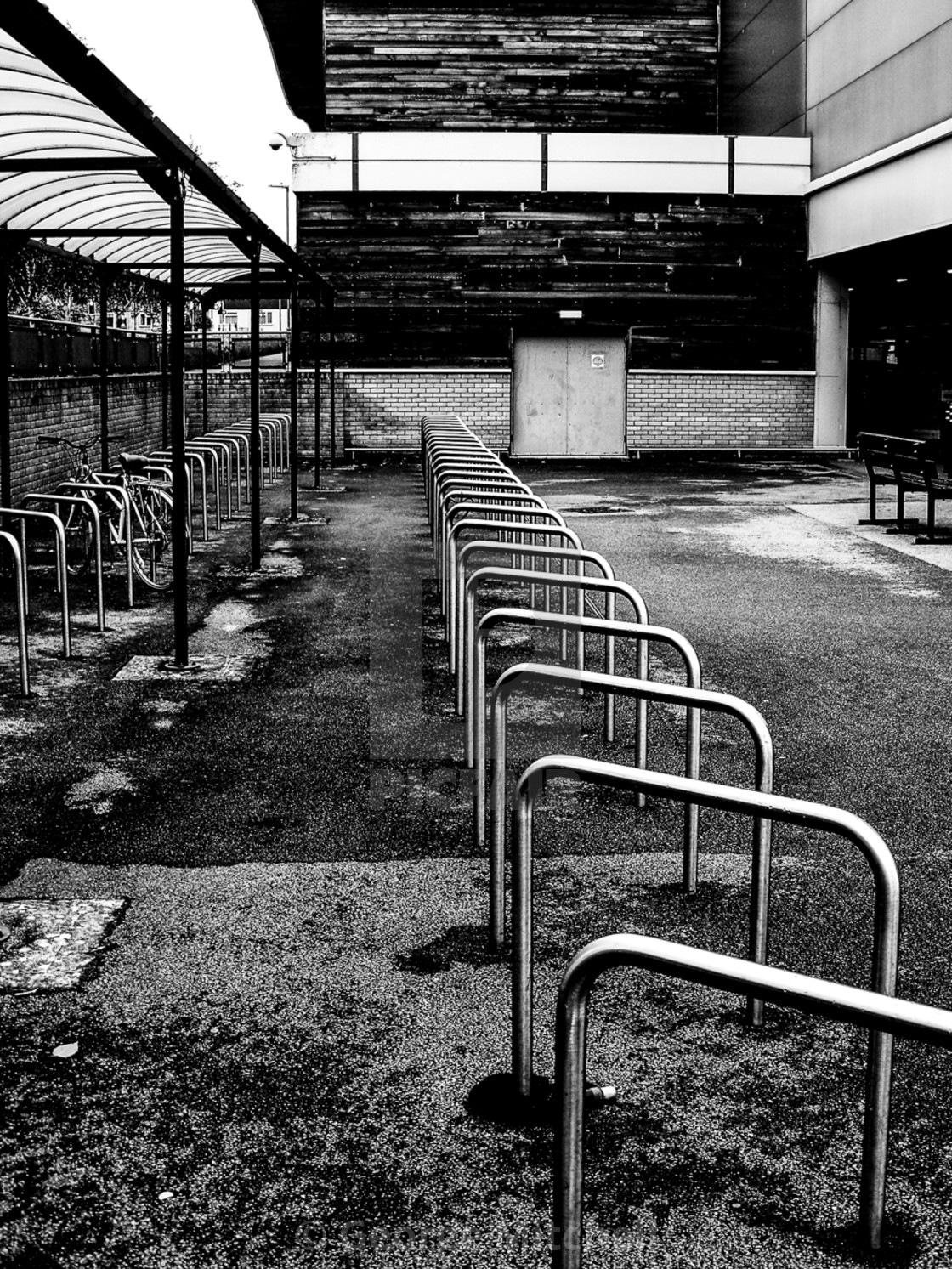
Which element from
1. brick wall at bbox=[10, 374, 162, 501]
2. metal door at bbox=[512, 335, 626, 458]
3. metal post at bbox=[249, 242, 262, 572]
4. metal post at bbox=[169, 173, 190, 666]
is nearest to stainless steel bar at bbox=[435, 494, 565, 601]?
metal post at bbox=[169, 173, 190, 666]

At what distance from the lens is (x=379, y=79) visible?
78.3 ft

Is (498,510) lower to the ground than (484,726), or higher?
higher

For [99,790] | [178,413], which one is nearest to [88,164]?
[178,413]

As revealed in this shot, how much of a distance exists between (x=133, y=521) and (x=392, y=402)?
1326cm

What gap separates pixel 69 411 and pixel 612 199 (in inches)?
468

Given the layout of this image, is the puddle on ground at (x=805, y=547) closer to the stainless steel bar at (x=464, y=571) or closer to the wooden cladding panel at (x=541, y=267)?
the stainless steel bar at (x=464, y=571)

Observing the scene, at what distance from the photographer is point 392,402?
24250 millimetres

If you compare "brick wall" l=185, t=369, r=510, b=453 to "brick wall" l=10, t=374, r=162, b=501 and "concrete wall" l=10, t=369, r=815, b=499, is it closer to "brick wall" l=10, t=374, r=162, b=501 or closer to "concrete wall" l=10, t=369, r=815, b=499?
"concrete wall" l=10, t=369, r=815, b=499

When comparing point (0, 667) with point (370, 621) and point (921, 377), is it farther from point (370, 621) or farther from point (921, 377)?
point (921, 377)

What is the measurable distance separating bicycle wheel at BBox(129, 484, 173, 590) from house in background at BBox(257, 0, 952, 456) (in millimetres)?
12830

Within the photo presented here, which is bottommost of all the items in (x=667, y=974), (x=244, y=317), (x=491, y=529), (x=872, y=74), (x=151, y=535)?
(x=667, y=974)

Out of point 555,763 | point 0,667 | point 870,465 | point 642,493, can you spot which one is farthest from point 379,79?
point 555,763

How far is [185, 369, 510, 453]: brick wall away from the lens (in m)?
24.2

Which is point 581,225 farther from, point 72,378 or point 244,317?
point 244,317
